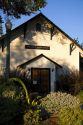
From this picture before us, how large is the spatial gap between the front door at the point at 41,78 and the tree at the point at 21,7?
17.0 ft

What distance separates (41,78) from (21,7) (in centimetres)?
657

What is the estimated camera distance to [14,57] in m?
30.8

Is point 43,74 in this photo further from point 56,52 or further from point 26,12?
point 26,12

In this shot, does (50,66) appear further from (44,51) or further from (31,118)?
(31,118)

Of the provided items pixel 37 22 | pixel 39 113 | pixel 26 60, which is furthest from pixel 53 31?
pixel 39 113

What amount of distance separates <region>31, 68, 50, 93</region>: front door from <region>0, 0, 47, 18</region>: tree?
517 centimetres

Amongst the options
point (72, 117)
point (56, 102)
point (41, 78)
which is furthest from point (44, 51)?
point (72, 117)

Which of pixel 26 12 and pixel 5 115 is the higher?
pixel 26 12

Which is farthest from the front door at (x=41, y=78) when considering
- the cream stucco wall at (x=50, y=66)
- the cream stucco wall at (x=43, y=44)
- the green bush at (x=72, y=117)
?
the green bush at (x=72, y=117)

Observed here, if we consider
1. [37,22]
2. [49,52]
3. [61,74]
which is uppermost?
[37,22]

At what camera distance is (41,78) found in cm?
3100

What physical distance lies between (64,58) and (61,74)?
1524mm

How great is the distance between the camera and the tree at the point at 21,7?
90.2 feet

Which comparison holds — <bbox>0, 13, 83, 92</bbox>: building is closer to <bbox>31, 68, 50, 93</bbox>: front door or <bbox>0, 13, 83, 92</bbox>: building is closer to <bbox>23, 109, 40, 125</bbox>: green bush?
<bbox>31, 68, 50, 93</bbox>: front door
